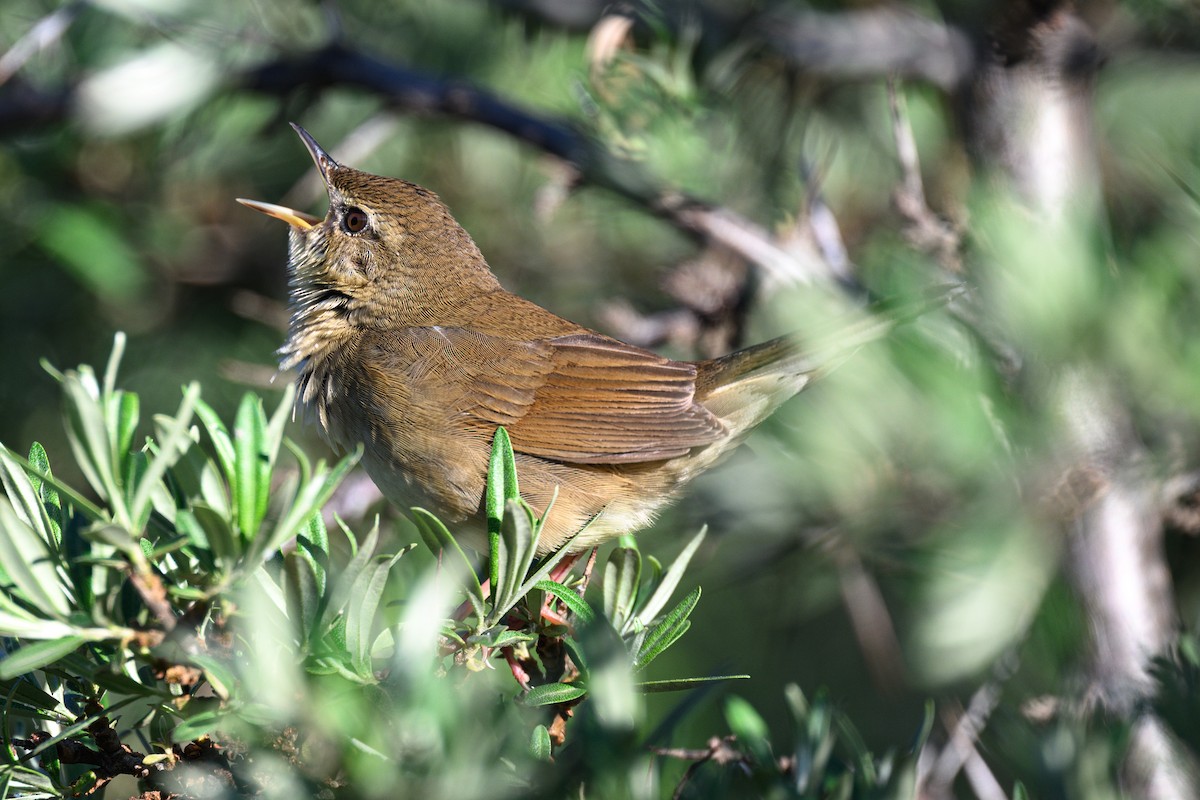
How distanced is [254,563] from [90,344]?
9.81 ft

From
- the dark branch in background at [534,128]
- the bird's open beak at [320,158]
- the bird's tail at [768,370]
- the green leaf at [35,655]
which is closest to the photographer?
the green leaf at [35,655]

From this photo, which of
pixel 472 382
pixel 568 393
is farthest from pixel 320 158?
pixel 568 393

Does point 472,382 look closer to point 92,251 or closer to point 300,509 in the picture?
point 92,251

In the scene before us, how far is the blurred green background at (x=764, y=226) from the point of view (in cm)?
157

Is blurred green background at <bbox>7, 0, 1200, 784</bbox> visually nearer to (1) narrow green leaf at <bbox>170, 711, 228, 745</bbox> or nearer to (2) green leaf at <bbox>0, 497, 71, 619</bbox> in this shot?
(1) narrow green leaf at <bbox>170, 711, 228, 745</bbox>

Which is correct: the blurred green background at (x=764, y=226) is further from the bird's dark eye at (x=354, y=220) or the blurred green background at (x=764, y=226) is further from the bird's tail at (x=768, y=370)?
the bird's dark eye at (x=354, y=220)

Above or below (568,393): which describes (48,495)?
above

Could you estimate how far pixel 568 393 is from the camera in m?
3.01

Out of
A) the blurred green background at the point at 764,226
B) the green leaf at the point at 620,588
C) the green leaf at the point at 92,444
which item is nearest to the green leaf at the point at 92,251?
the blurred green background at the point at 764,226

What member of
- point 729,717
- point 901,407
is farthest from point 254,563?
point 901,407

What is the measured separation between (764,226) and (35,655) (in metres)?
2.58

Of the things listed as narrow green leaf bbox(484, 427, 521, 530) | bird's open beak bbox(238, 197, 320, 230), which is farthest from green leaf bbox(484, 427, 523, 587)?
bird's open beak bbox(238, 197, 320, 230)

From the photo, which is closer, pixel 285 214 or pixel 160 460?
pixel 160 460

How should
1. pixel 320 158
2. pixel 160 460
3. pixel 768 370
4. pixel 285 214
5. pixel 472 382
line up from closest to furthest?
1. pixel 160 460
2. pixel 768 370
3. pixel 472 382
4. pixel 285 214
5. pixel 320 158
